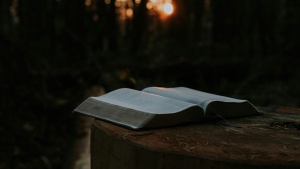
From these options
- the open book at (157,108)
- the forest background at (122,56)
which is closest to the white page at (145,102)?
the open book at (157,108)

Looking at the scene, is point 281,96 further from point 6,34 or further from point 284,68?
point 6,34

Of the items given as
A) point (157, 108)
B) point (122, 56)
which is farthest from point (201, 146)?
point (122, 56)

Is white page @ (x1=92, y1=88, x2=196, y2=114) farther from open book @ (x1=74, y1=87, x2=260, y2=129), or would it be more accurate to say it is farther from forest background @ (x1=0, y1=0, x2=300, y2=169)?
forest background @ (x1=0, y1=0, x2=300, y2=169)

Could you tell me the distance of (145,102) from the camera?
184cm

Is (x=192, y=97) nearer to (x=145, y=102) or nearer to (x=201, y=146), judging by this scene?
(x=145, y=102)

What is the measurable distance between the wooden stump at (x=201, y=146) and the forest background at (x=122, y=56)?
237cm

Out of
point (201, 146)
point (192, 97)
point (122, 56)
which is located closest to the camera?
point (201, 146)

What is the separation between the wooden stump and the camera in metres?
1.36

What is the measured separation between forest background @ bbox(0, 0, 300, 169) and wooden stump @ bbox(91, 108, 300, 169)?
2.37m

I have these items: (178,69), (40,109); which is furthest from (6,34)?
(178,69)

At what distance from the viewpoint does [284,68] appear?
8320 mm

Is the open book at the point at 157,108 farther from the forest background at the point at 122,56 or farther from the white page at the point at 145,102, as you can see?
the forest background at the point at 122,56

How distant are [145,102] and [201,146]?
0.44 m

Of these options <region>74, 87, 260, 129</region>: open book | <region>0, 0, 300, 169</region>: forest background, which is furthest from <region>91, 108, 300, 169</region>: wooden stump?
<region>0, 0, 300, 169</region>: forest background
